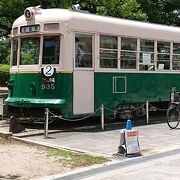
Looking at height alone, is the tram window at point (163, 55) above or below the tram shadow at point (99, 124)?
above

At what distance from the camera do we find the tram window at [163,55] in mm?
15750

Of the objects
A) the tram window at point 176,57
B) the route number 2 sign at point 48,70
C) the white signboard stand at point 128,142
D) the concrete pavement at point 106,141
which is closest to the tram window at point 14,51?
the route number 2 sign at point 48,70

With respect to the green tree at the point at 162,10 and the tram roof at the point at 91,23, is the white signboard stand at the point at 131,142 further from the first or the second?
the green tree at the point at 162,10

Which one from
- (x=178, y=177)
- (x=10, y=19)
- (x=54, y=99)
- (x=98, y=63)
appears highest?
(x=10, y=19)

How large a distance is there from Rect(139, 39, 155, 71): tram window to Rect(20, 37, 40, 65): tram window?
3.60 meters

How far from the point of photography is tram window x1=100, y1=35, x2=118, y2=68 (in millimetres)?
13742

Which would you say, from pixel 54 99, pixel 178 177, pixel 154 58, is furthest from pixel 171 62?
pixel 178 177

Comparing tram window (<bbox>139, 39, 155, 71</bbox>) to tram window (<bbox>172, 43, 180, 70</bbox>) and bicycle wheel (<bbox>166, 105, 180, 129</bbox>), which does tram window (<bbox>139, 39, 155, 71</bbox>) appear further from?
bicycle wheel (<bbox>166, 105, 180, 129</bbox>)

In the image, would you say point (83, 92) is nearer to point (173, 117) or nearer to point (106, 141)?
point (106, 141)

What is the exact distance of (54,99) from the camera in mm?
12836

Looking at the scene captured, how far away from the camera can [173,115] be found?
1379 cm

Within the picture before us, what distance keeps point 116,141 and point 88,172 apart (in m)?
3.20

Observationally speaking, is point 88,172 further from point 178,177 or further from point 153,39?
point 153,39

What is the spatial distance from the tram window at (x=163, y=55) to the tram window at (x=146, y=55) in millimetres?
327
